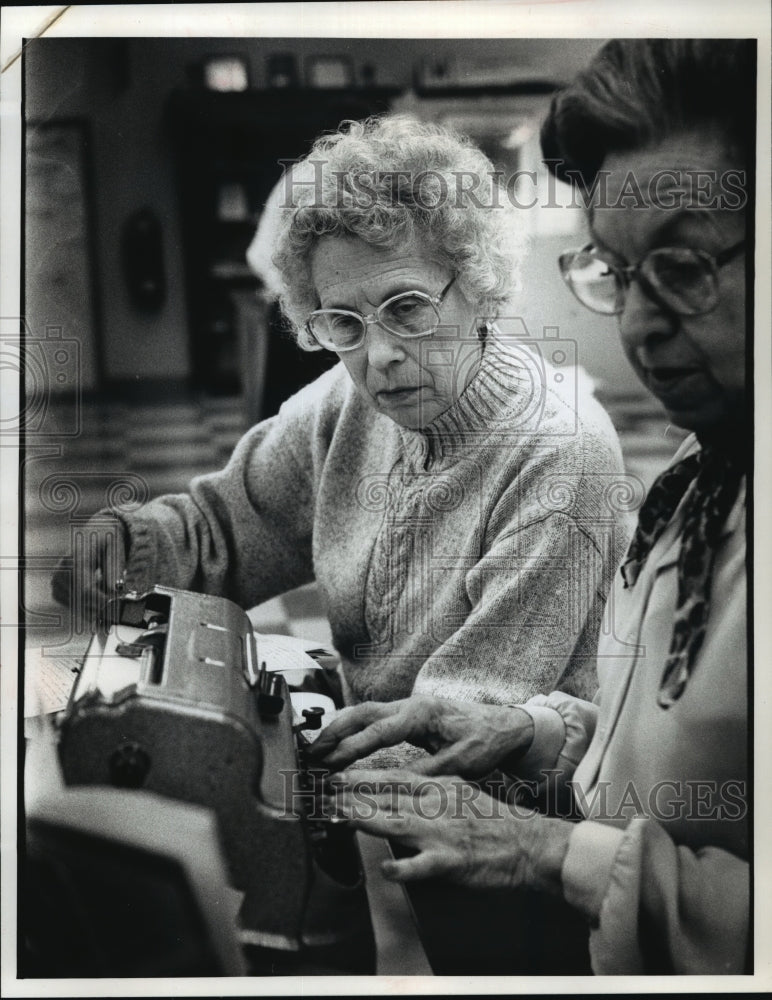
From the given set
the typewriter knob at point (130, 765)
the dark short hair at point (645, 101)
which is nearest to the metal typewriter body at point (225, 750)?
the typewriter knob at point (130, 765)

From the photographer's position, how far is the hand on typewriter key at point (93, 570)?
2979 mm

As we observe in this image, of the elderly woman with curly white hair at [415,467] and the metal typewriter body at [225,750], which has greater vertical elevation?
the elderly woman with curly white hair at [415,467]

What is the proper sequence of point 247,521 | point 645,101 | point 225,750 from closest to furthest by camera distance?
1. point 225,750
2. point 645,101
3. point 247,521

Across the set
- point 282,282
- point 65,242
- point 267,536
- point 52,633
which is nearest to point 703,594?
point 267,536

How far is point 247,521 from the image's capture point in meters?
3.04

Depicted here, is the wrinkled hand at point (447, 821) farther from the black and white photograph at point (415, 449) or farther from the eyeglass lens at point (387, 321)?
the eyeglass lens at point (387, 321)

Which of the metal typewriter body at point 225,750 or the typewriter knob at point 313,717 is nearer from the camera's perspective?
→ the metal typewriter body at point 225,750

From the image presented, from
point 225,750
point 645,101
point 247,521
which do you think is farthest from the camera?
point 247,521

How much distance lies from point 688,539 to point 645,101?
114 centimetres

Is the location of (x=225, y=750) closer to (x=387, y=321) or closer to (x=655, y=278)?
(x=387, y=321)

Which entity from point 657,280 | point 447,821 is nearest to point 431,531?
point 447,821

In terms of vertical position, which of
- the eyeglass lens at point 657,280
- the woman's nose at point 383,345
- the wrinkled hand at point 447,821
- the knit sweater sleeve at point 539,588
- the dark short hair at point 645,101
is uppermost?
the dark short hair at point 645,101

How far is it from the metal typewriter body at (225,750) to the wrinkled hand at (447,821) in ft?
0.30

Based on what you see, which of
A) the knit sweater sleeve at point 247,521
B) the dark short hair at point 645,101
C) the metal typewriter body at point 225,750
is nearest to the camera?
the metal typewriter body at point 225,750
